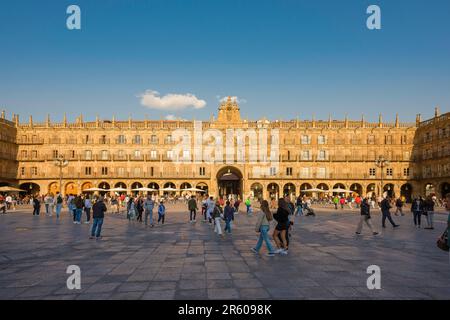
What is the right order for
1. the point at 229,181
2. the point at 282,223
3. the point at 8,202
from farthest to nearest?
the point at 229,181, the point at 8,202, the point at 282,223

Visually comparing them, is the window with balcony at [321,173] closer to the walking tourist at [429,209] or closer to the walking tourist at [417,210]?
the walking tourist at [417,210]

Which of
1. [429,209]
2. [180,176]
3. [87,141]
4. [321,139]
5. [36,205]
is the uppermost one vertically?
[321,139]

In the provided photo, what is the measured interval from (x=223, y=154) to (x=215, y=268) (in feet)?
160

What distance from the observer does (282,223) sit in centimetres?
1006

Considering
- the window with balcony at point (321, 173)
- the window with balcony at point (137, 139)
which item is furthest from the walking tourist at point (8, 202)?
the window with balcony at point (321, 173)

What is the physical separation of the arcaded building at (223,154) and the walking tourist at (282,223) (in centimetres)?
4569

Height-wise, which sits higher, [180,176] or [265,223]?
[180,176]

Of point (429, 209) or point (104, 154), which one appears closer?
point (429, 209)

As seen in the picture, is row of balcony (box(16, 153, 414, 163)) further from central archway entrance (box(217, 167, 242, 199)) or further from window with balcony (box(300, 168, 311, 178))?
central archway entrance (box(217, 167, 242, 199))

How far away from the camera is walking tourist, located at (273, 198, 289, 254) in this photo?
994cm

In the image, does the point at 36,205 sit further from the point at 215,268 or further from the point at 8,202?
the point at 215,268

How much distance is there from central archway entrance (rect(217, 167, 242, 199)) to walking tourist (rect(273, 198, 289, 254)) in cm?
4370

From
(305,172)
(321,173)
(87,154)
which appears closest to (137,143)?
(87,154)
